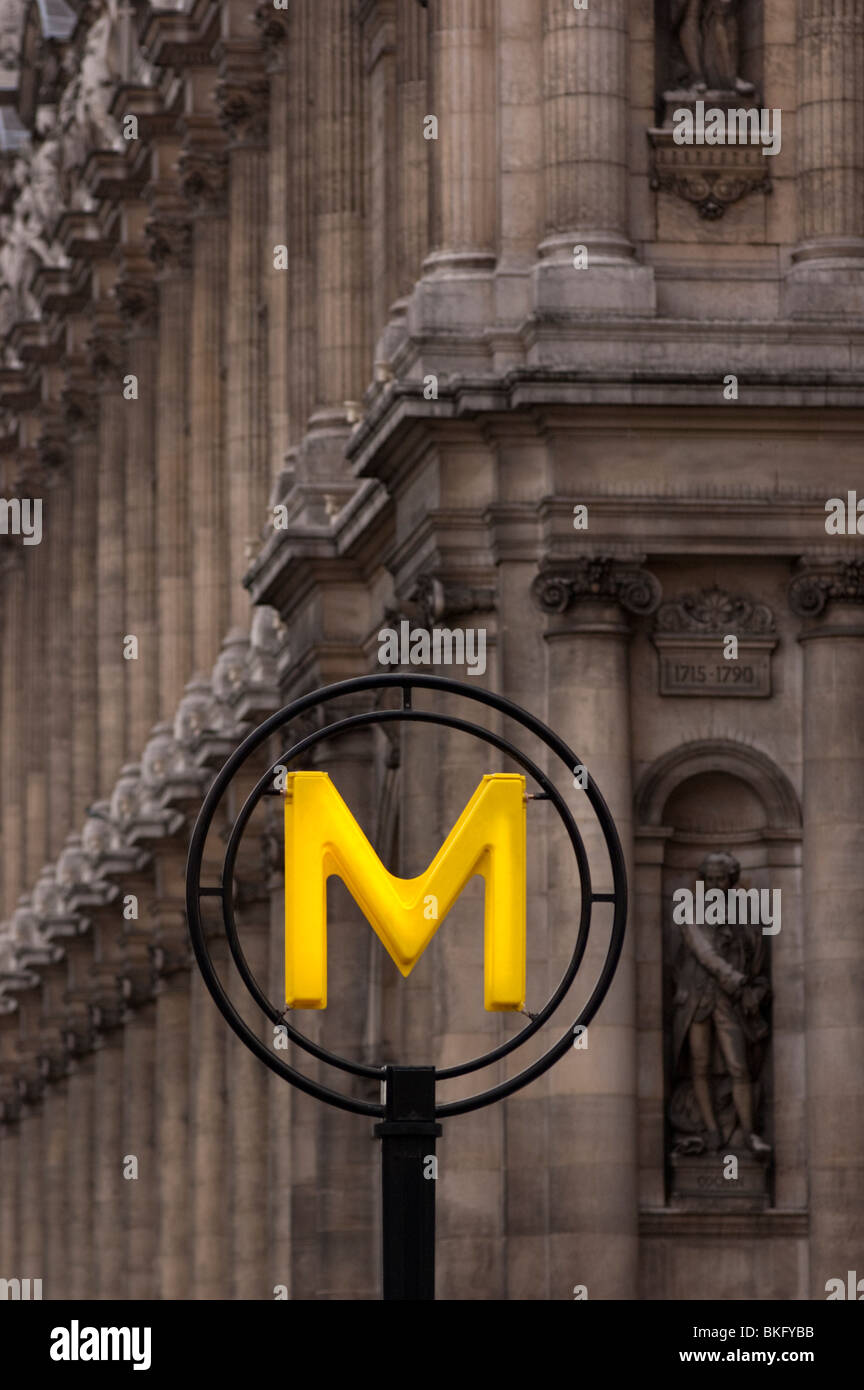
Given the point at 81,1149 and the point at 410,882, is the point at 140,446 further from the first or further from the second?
the point at 410,882

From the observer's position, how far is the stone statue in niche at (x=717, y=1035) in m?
40.2

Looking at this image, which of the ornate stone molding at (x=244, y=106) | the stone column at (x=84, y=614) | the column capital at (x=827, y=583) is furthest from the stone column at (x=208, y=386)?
the column capital at (x=827, y=583)

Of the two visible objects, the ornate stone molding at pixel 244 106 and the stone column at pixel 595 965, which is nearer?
the stone column at pixel 595 965

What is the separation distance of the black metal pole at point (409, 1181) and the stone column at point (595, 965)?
868 inches

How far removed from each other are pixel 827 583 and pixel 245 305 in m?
24.5

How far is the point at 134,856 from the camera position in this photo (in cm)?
7000

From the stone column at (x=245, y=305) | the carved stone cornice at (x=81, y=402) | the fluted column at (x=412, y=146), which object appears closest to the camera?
the fluted column at (x=412, y=146)

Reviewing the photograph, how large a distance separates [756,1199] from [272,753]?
56.7ft

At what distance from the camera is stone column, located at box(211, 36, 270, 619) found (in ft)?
203

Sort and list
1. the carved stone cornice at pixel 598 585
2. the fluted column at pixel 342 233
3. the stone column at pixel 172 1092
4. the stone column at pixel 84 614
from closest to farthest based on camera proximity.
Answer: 1. the carved stone cornice at pixel 598 585
2. the fluted column at pixel 342 233
3. the stone column at pixel 172 1092
4. the stone column at pixel 84 614

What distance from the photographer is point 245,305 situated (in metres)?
63.3

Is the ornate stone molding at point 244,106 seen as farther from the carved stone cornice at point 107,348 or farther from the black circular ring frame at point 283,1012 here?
the black circular ring frame at point 283,1012

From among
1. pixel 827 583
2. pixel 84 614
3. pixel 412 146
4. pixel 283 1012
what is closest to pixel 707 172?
pixel 827 583
